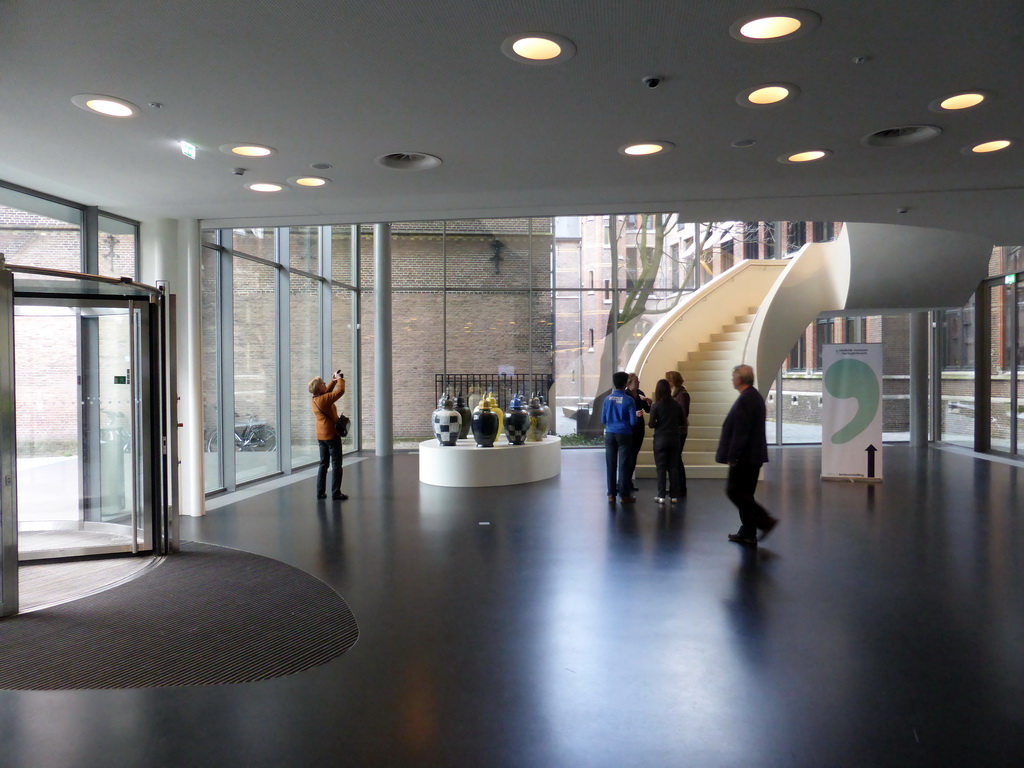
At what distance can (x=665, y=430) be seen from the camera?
8.71m

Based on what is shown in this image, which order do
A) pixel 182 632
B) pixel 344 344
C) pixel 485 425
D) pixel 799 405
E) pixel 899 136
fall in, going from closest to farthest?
pixel 182 632, pixel 899 136, pixel 485 425, pixel 344 344, pixel 799 405

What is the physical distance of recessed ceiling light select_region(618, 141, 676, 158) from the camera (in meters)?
5.63

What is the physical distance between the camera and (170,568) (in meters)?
6.09

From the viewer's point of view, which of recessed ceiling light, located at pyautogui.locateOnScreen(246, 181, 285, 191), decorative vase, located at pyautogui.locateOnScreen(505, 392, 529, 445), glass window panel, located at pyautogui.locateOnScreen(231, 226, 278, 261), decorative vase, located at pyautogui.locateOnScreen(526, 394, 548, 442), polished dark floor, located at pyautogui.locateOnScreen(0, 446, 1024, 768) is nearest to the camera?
polished dark floor, located at pyautogui.locateOnScreen(0, 446, 1024, 768)

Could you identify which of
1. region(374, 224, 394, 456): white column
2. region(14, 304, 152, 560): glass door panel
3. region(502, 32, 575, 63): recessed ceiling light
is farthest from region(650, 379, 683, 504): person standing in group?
region(374, 224, 394, 456): white column

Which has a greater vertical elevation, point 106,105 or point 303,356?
point 106,105

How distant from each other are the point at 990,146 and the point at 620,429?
15.0 feet

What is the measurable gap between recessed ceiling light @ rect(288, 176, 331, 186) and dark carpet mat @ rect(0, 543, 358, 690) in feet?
11.3

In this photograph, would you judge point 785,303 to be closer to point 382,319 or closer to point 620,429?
point 620,429

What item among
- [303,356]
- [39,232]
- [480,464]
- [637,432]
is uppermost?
[39,232]

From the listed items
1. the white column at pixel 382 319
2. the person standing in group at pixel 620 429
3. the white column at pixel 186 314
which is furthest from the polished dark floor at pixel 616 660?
the white column at pixel 382 319

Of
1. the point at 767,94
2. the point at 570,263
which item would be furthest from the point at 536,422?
the point at 767,94

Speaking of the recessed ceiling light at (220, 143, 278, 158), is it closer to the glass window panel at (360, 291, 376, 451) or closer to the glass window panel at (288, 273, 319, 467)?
the glass window panel at (288, 273, 319, 467)

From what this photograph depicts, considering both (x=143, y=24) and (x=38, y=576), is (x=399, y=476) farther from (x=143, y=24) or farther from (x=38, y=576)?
(x=143, y=24)
